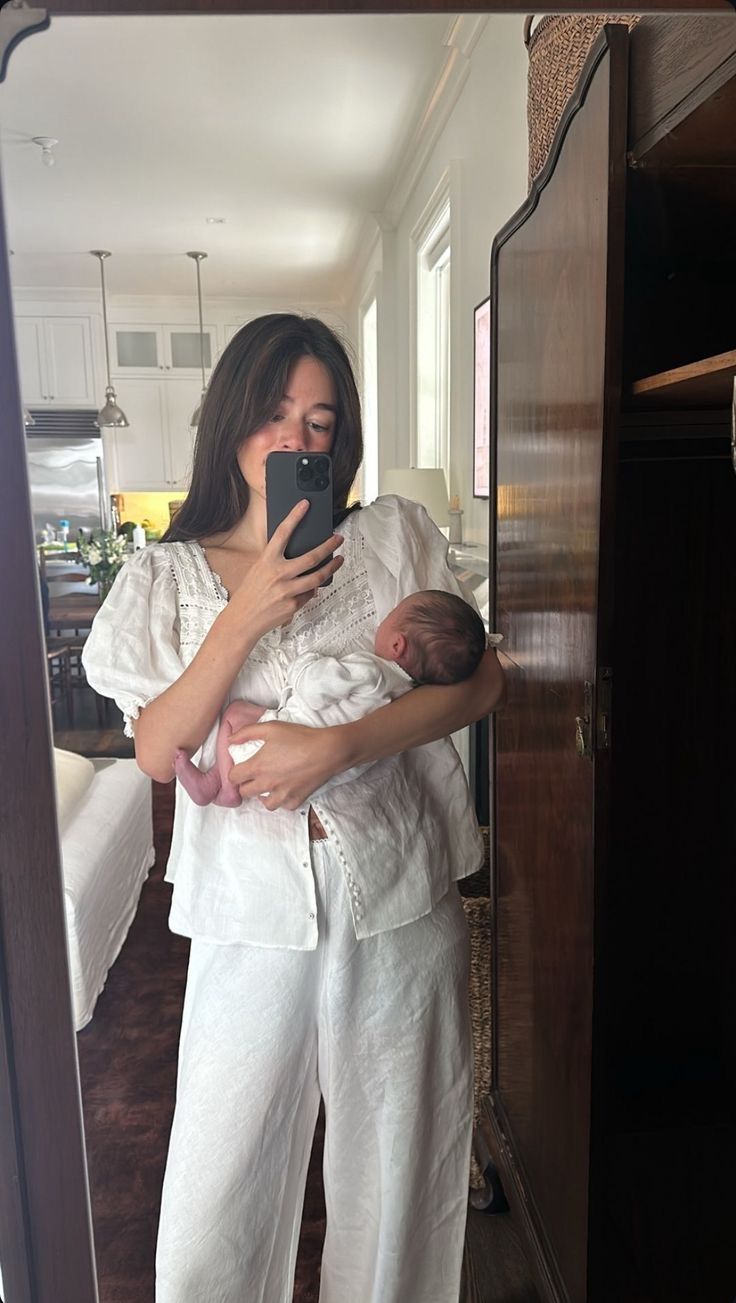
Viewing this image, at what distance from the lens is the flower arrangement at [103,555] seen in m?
0.71

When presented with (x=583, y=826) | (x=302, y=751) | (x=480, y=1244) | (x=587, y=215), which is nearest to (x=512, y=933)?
(x=583, y=826)

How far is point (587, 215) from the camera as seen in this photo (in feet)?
2.59

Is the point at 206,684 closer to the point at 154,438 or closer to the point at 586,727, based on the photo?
the point at 154,438

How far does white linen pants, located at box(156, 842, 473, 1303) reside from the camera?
738 mm

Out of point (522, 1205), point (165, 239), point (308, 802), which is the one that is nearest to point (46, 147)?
point (165, 239)

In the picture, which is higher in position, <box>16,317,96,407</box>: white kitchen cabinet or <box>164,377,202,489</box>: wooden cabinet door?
<box>16,317,96,407</box>: white kitchen cabinet

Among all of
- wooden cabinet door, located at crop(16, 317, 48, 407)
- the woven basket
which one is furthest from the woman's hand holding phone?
the woven basket

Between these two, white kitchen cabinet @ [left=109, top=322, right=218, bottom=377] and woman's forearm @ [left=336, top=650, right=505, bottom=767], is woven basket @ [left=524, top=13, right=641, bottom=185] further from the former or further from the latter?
woman's forearm @ [left=336, top=650, right=505, bottom=767]

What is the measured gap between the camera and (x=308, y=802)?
0.73 m

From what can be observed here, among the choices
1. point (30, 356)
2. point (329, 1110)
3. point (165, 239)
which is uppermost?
point (165, 239)

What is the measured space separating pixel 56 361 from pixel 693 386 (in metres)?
0.52

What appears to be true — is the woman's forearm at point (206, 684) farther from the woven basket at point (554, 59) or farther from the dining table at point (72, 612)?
the woven basket at point (554, 59)

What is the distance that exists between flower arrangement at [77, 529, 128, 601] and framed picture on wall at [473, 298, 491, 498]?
12.8 inches

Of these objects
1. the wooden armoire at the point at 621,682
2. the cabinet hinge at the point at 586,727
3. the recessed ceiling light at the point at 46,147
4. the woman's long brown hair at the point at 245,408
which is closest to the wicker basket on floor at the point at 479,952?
the wooden armoire at the point at 621,682
